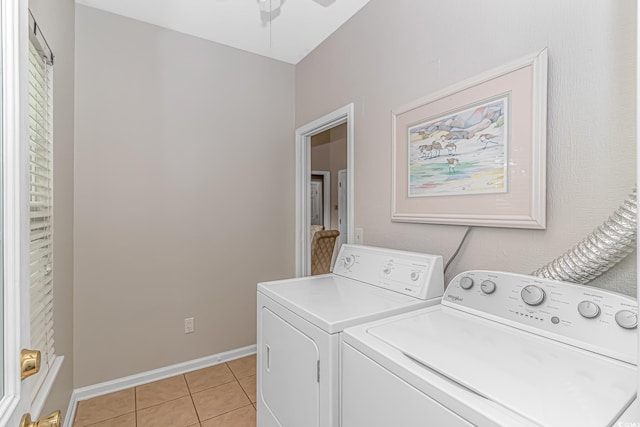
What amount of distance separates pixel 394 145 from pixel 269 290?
3.56 feet

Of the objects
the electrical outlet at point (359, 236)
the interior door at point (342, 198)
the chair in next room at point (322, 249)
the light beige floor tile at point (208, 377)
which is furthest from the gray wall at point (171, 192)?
the interior door at point (342, 198)

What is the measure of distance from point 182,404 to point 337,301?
59.0 inches

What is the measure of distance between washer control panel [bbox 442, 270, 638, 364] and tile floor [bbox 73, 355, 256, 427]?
5.19 feet

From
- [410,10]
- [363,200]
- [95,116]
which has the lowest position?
[363,200]

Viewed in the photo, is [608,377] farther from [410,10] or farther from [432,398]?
[410,10]

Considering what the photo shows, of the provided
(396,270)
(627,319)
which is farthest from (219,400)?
(627,319)

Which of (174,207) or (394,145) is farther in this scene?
(174,207)

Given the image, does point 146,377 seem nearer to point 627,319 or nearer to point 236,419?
point 236,419

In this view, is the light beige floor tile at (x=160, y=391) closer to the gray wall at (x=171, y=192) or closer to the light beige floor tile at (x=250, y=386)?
the gray wall at (x=171, y=192)

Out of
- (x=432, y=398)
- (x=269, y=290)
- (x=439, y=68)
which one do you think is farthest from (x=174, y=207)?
(x=432, y=398)

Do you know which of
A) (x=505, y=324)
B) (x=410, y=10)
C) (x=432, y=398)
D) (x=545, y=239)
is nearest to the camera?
(x=432, y=398)

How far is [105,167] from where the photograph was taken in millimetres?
2150

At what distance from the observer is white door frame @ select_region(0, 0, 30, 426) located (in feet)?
1.86

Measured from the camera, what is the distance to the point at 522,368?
2.63 ft
